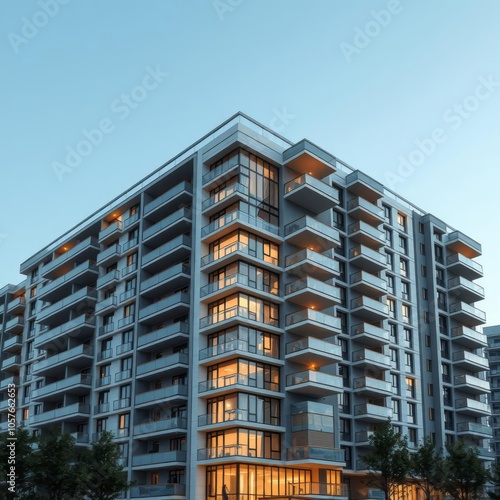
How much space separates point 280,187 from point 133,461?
88.8 ft

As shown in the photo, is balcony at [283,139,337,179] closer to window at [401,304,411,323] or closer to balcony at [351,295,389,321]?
balcony at [351,295,389,321]

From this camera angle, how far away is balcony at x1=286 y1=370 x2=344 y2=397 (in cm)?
5650

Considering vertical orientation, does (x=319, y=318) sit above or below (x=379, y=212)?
below

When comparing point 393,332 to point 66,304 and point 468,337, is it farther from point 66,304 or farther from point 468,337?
Result: point 66,304

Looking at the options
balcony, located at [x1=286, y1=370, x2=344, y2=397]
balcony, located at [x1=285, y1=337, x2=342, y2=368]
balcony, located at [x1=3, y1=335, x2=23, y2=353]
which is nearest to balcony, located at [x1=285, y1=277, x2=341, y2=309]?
balcony, located at [x1=285, y1=337, x2=342, y2=368]

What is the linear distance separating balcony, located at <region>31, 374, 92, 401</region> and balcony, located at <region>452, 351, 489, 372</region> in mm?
40709

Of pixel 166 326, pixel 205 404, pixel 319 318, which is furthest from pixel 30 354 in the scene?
pixel 319 318

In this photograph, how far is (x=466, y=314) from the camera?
8250 cm

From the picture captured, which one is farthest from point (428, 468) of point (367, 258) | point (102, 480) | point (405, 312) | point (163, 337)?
point (102, 480)

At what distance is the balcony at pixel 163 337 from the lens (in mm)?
59906

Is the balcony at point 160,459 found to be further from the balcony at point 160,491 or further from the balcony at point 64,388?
the balcony at point 64,388

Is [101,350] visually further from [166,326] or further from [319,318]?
[319,318]

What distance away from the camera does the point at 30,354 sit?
288ft

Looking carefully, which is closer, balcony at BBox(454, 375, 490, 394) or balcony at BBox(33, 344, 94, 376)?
balcony at BBox(33, 344, 94, 376)
